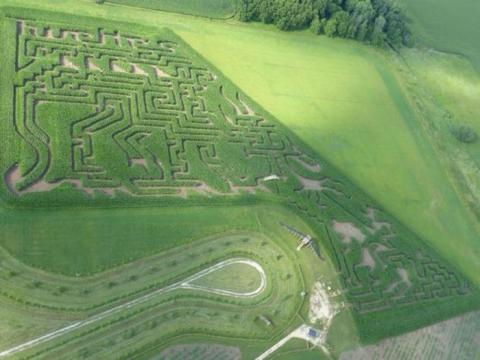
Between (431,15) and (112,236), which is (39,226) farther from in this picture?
(431,15)

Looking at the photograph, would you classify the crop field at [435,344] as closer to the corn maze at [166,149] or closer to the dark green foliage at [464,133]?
the corn maze at [166,149]

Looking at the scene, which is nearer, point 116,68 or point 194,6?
point 116,68

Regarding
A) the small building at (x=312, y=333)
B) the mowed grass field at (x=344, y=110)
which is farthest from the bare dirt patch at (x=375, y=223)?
the small building at (x=312, y=333)

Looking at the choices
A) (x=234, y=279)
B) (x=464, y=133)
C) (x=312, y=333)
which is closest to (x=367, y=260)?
(x=312, y=333)

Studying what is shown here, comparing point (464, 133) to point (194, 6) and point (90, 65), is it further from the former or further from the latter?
point (90, 65)

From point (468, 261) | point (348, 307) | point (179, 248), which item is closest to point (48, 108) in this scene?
point (179, 248)

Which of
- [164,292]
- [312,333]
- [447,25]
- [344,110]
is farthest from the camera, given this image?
[447,25]
